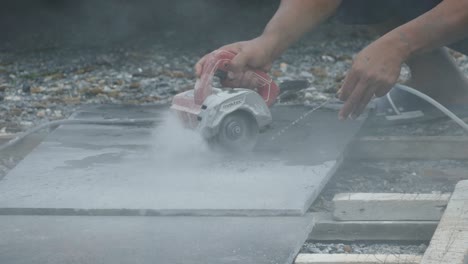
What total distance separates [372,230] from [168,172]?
100cm

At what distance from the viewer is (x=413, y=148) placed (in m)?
3.90

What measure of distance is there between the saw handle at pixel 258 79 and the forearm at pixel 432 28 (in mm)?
835

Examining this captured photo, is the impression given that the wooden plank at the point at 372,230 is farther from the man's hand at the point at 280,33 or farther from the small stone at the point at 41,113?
the small stone at the point at 41,113

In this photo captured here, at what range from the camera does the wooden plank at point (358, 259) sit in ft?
8.16

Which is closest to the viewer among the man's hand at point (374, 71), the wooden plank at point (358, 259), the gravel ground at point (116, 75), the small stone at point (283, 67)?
the wooden plank at point (358, 259)

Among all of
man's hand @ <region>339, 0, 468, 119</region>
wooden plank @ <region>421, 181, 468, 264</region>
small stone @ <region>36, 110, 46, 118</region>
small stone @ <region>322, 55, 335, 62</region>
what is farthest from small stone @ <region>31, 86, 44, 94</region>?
wooden plank @ <region>421, 181, 468, 264</region>

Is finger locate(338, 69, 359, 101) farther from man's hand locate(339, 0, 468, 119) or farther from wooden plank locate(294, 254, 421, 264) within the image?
wooden plank locate(294, 254, 421, 264)

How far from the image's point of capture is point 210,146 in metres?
3.70

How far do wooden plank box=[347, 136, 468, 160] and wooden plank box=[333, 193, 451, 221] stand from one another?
102 centimetres

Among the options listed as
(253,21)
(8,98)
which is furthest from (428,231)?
(253,21)

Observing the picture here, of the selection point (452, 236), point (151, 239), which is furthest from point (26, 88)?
point (452, 236)

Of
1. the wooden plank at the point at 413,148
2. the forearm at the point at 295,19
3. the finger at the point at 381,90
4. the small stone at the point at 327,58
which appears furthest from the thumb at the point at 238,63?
the small stone at the point at 327,58

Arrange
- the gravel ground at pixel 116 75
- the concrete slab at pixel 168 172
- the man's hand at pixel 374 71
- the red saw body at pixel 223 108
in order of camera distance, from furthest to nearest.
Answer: the gravel ground at pixel 116 75, the red saw body at pixel 223 108, the concrete slab at pixel 168 172, the man's hand at pixel 374 71

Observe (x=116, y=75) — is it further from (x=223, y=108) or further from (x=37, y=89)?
(x=223, y=108)
